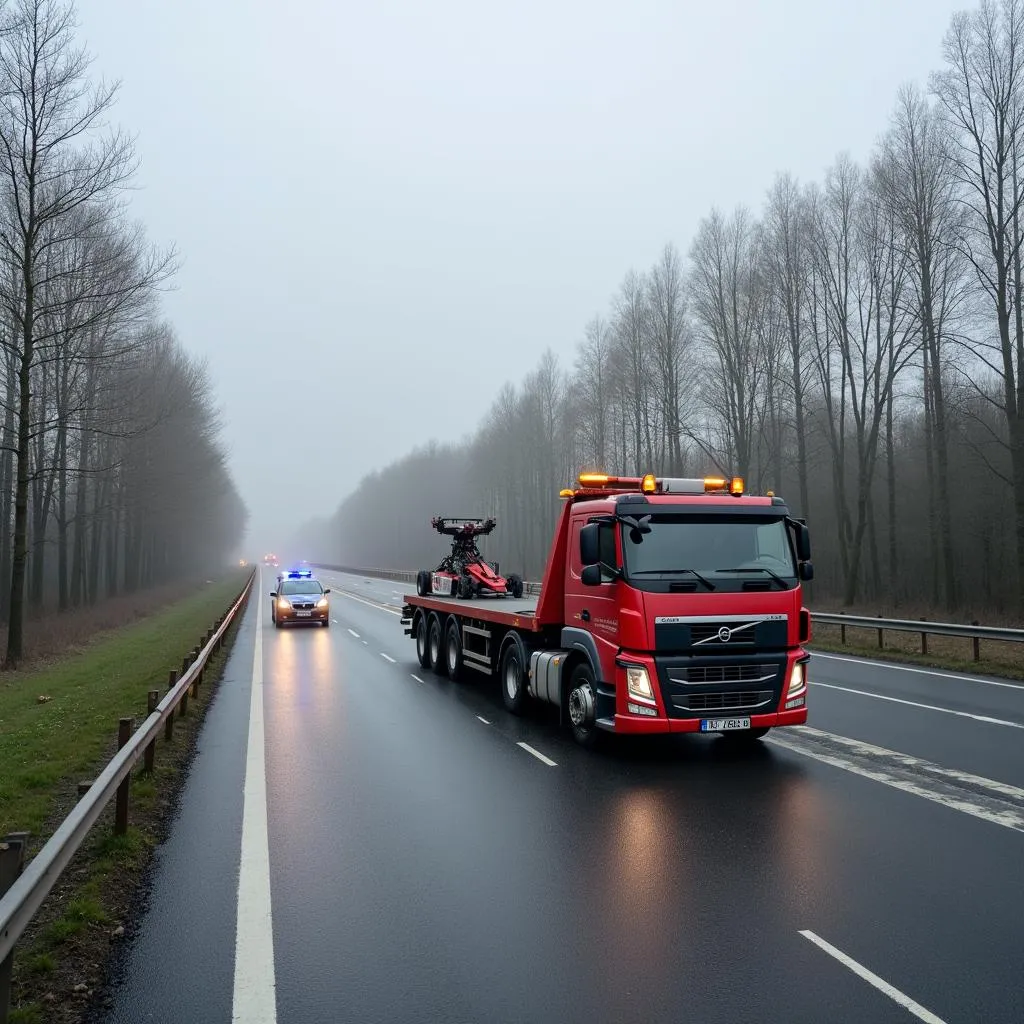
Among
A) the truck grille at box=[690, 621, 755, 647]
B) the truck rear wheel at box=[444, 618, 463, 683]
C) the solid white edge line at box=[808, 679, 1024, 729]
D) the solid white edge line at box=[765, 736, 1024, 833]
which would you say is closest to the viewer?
the solid white edge line at box=[765, 736, 1024, 833]

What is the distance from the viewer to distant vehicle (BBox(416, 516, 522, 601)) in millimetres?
18516

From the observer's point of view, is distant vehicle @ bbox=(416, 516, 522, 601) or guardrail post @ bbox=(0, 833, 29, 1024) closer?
guardrail post @ bbox=(0, 833, 29, 1024)

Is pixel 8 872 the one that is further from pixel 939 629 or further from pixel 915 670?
pixel 939 629

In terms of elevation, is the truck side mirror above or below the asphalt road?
above

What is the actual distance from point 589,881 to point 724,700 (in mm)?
3744

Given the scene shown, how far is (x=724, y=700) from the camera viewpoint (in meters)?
9.31

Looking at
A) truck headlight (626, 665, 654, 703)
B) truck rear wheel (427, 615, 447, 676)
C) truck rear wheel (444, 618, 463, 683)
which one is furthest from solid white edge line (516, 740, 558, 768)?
truck rear wheel (427, 615, 447, 676)

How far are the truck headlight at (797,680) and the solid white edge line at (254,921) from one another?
216 inches

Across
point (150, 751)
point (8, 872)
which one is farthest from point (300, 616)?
point (8, 872)

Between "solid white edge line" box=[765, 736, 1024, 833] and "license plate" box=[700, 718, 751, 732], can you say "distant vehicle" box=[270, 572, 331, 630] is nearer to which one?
"solid white edge line" box=[765, 736, 1024, 833]

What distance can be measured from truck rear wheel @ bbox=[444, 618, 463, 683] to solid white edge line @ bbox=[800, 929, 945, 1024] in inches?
445

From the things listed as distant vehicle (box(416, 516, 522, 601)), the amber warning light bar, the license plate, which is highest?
the amber warning light bar

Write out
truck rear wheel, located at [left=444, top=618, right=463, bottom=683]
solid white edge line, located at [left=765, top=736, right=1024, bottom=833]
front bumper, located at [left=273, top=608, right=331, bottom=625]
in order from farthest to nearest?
1. front bumper, located at [left=273, top=608, right=331, bottom=625]
2. truck rear wheel, located at [left=444, top=618, right=463, bottom=683]
3. solid white edge line, located at [left=765, top=736, right=1024, bottom=833]

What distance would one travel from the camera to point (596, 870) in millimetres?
6230
